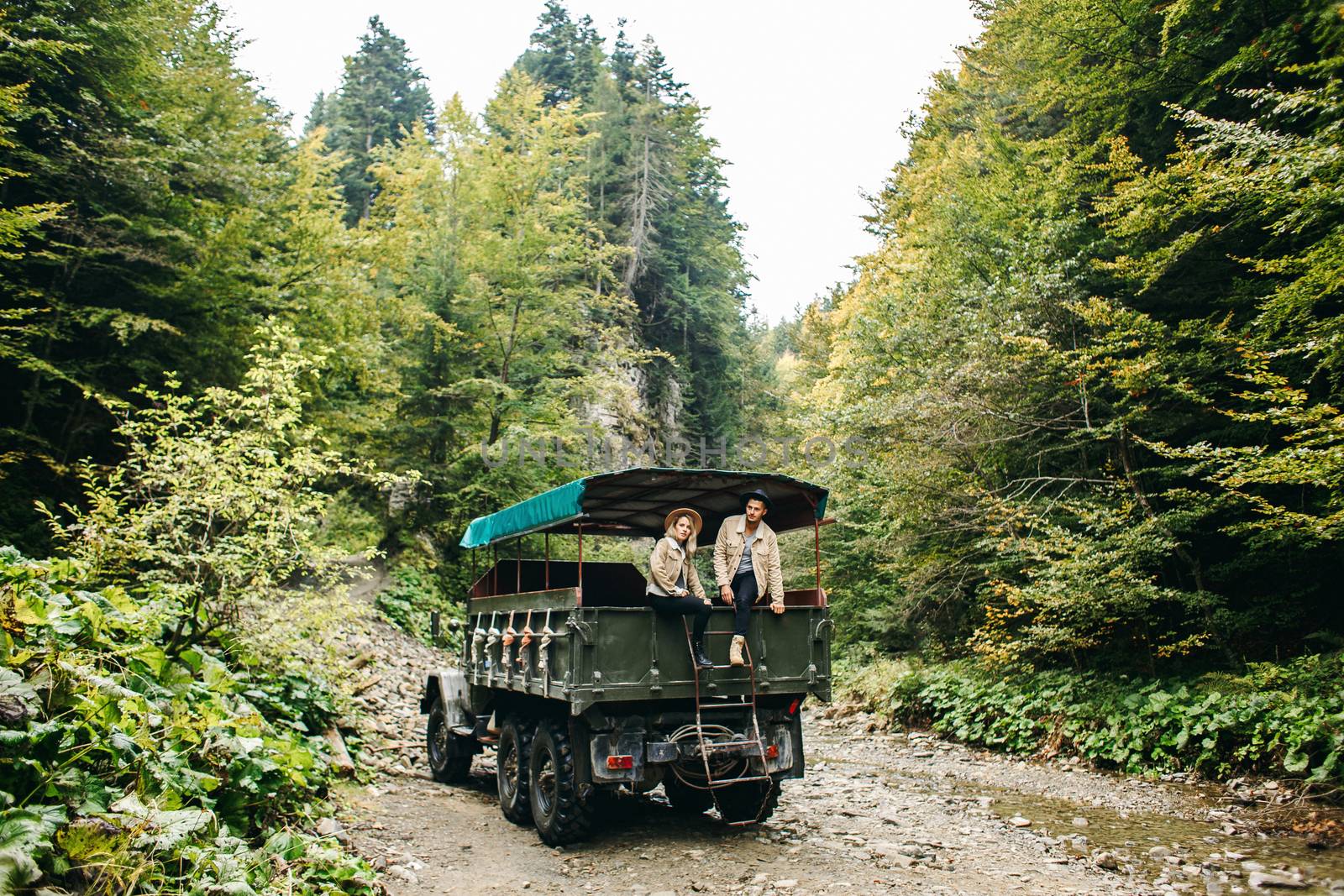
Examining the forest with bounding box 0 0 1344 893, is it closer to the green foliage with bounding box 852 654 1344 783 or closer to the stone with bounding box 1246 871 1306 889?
the green foliage with bounding box 852 654 1344 783

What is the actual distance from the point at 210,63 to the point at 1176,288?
2021cm

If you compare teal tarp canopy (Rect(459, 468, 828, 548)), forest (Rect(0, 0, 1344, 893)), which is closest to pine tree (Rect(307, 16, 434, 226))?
forest (Rect(0, 0, 1344, 893))

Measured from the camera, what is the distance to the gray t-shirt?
25.3ft

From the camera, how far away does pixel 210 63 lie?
1833 centimetres

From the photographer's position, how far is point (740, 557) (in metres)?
7.75

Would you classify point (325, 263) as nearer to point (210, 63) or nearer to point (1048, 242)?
point (210, 63)

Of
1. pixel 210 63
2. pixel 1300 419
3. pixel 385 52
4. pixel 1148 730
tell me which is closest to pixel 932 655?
pixel 1148 730

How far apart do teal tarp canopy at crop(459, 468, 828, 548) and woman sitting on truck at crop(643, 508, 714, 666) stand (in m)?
0.49

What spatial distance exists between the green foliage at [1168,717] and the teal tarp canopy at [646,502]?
579 cm

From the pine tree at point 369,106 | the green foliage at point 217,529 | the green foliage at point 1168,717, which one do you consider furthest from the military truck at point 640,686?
the pine tree at point 369,106

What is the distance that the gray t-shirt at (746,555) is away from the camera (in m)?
7.71

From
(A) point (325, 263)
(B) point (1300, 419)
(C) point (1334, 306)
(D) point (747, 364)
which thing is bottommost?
(B) point (1300, 419)

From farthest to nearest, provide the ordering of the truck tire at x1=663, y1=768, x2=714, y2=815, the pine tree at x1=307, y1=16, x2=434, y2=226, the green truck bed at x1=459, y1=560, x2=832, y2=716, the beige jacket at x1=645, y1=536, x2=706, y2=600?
the pine tree at x1=307, y1=16, x2=434, y2=226 → the truck tire at x1=663, y1=768, x2=714, y2=815 → the beige jacket at x1=645, y1=536, x2=706, y2=600 → the green truck bed at x1=459, y1=560, x2=832, y2=716

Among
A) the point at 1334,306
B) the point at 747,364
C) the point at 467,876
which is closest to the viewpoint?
the point at 467,876
